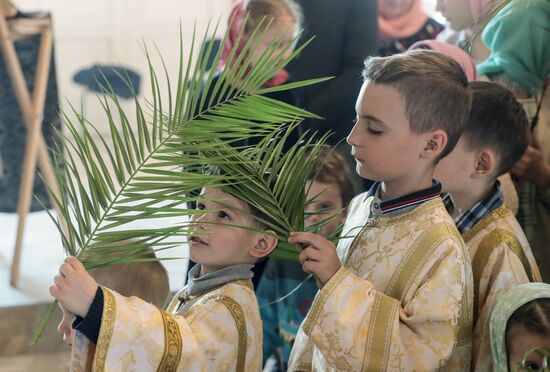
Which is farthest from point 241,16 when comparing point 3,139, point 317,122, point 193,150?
point 3,139

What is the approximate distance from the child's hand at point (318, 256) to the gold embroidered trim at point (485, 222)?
0.45m

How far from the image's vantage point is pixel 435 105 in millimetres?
1694

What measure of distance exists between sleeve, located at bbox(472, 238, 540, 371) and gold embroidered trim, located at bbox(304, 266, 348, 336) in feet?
1.29

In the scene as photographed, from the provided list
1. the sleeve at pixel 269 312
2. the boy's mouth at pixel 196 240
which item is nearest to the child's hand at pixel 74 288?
the boy's mouth at pixel 196 240

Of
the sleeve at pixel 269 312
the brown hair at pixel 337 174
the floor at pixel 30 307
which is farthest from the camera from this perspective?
the floor at pixel 30 307

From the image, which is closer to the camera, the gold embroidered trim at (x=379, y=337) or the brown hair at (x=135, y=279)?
the gold embroidered trim at (x=379, y=337)

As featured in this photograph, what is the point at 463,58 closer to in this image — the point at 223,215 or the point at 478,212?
the point at 478,212

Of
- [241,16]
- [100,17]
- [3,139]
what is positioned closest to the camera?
[241,16]

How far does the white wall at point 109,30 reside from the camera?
24.4 ft

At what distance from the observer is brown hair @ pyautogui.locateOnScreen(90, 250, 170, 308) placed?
6.53 ft

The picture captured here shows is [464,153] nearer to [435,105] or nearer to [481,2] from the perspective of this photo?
[435,105]

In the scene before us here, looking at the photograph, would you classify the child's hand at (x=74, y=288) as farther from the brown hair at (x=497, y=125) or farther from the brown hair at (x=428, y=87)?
the brown hair at (x=497, y=125)

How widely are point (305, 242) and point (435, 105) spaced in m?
0.36

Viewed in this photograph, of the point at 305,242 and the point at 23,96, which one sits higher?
the point at 305,242
